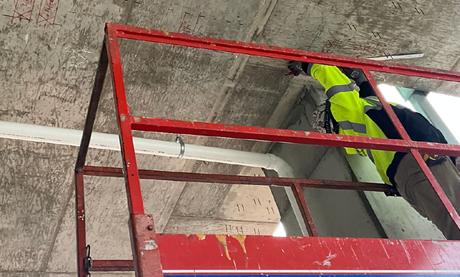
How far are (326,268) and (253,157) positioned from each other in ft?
9.68

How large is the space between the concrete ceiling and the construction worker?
2.33 feet

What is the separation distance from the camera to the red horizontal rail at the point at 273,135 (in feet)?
6.61

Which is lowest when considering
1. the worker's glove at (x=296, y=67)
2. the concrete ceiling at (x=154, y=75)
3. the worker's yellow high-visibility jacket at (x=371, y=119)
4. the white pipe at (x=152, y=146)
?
the worker's yellow high-visibility jacket at (x=371, y=119)

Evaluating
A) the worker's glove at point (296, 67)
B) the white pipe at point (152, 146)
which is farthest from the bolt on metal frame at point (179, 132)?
the worker's glove at point (296, 67)

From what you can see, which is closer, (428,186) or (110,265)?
(428,186)

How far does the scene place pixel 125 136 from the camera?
1847 millimetres

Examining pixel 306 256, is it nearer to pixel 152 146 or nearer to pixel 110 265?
pixel 110 265

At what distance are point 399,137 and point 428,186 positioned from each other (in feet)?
1.32

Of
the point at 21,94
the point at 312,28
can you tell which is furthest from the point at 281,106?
the point at 21,94

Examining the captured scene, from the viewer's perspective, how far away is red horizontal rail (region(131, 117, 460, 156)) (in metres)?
2.02

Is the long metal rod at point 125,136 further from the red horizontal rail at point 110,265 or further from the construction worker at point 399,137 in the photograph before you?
the construction worker at point 399,137

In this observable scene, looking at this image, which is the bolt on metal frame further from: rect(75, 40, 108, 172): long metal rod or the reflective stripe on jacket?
the reflective stripe on jacket

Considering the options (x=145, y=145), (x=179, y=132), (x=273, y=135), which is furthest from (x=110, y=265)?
(x=273, y=135)

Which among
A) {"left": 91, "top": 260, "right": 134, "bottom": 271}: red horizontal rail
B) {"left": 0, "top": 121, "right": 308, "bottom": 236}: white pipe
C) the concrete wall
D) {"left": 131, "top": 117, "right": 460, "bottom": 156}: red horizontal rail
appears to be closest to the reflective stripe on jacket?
the concrete wall
